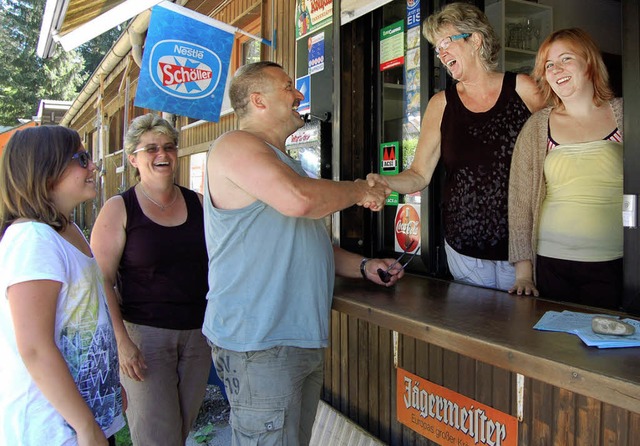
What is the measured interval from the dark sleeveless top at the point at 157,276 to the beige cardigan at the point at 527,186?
1.44 m

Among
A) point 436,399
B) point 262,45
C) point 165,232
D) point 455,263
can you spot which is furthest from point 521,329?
point 262,45

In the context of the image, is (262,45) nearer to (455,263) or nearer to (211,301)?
(455,263)

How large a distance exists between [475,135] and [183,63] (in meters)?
2.94

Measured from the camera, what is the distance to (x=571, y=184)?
1.90 m

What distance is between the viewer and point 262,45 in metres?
4.88

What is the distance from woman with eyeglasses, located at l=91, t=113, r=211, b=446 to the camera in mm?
2326

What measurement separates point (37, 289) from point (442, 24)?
1.77m

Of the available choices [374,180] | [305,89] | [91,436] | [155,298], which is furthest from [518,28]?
[91,436]

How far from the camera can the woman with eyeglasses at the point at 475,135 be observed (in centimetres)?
211

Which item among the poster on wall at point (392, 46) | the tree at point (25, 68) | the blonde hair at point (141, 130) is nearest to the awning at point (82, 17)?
Result: the blonde hair at point (141, 130)

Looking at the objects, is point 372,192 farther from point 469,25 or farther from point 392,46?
point 392,46

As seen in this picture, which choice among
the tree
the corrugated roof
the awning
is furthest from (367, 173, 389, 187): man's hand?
the tree

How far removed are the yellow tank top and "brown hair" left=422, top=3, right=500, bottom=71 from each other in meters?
0.51

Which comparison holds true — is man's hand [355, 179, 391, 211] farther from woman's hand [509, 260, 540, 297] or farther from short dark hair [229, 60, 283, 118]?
woman's hand [509, 260, 540, 297]
